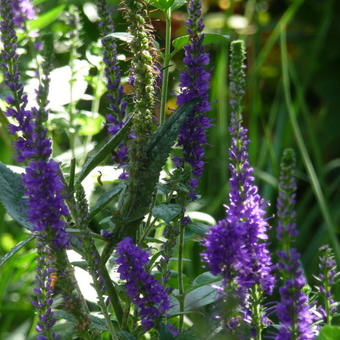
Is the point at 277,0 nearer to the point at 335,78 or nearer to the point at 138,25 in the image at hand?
the point at 335,78

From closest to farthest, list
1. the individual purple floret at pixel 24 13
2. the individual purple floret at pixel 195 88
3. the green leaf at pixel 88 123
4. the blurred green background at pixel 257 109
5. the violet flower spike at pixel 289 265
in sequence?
the violet flower spike at pixel 289 265 → the individual purple floret at pixel 195 88 → the individual purple floret at pixel 24 13 → the green leaf at pixel 88 123 → the blurred green background at pixel 257 109

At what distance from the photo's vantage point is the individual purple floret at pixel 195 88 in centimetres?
95

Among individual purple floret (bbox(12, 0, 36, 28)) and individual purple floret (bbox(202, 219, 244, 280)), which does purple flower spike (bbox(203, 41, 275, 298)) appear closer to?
individual purple floret (bbox(202, 219, 244, 280))

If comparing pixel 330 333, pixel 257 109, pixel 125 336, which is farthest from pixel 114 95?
pixel 257 109

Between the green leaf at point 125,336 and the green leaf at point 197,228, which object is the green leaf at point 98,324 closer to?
the green leaf at point 125,336

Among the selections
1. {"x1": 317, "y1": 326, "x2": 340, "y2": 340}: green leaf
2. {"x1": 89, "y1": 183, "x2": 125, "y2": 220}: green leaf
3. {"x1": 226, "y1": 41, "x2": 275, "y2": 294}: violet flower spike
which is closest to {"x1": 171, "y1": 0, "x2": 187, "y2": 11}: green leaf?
{"x1": 226, "y1": 41, "x2": 275, "y2": 294}: violet flower spike

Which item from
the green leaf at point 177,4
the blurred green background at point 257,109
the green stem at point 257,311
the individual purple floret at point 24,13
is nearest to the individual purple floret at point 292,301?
the green stem at point 257,311

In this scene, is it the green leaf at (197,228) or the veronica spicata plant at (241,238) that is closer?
the veronica spicata plant at (241,238)

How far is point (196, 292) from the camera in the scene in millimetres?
1115

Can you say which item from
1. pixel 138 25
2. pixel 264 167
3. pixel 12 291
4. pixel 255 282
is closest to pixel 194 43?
pixel 138 25

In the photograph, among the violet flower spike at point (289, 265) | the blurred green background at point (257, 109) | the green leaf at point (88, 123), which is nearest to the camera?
the violet flower spike at point (289, 265)

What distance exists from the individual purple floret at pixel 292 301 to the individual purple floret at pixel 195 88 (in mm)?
249

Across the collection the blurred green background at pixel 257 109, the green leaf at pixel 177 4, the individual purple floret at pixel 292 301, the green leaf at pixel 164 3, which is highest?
the green leaf at pixel 164 3

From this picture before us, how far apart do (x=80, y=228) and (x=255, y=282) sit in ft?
0.76
